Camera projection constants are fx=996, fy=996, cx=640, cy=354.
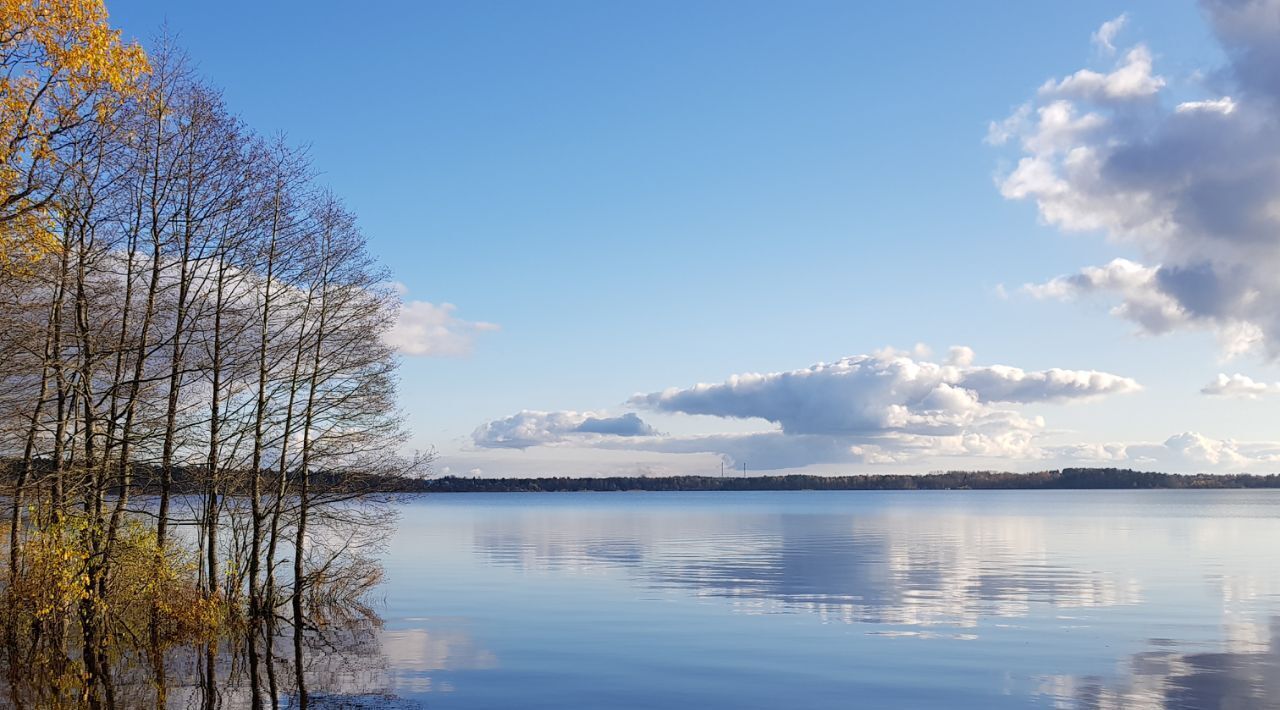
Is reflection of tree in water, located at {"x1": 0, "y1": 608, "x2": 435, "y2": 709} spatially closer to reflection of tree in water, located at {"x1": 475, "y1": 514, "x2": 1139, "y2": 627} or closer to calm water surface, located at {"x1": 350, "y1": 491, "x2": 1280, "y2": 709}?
calm water surface, located at {"x1": 350, "y1": 491, "x2": 1280, "y2": 709}

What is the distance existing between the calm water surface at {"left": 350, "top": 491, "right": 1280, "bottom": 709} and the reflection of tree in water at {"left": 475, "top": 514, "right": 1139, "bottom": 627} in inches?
12.4

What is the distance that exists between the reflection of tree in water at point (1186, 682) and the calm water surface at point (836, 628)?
3.5 inches

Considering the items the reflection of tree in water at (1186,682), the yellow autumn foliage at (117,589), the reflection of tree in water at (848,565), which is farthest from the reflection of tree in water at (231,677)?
the reflection of tree in water at (848,565)

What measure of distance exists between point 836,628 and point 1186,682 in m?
12.9

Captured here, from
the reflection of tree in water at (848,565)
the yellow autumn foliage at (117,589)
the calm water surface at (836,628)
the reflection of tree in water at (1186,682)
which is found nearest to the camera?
the yellow autumn foliage at (117,589)

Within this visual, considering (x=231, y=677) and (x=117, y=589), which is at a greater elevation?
(x=117, y=589)

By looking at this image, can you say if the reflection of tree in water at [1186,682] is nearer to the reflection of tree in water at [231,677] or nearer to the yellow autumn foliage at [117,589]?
the reflection of tree in water at [231,677]

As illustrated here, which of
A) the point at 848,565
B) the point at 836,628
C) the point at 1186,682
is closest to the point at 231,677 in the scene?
the point at 836,628

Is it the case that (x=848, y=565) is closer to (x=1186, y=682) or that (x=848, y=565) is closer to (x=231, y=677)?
(x=1186, y=682)

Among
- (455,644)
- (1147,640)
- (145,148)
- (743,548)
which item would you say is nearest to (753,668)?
(455,644)

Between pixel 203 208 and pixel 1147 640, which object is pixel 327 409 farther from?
pixel 1147 640

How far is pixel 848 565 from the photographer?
62156 mm

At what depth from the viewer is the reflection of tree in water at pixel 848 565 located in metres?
43.3

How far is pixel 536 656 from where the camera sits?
31.9 m
